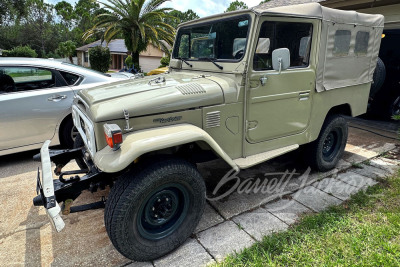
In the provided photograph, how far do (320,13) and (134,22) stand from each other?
14489 mm

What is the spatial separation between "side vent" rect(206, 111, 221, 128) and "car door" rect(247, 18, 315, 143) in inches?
14.0

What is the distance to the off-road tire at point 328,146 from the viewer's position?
3.55 m

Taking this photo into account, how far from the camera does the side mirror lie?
250 centimetres

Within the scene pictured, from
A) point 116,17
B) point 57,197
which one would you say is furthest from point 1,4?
point 57,197

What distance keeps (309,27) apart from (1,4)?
26551 mm

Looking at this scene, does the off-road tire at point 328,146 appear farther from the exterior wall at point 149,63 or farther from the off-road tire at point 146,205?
the exterior wall at point 149,63

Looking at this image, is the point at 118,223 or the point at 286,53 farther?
the point at 286,53

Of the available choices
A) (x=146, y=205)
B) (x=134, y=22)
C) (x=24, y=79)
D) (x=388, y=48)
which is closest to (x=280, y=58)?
(x=146, y=205)

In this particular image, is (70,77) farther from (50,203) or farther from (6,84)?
(50,203)

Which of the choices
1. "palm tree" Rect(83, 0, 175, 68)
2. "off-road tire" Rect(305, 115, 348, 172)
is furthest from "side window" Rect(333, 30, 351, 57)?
"palm tree" Rect(83, 0, 175, 68)

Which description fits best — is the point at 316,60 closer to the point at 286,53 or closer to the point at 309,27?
the point at 309,27

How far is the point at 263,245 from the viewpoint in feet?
7.61

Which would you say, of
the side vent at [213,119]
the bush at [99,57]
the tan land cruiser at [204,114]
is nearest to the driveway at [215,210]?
the tan land cruiser at [204,114]

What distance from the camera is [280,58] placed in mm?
2537
